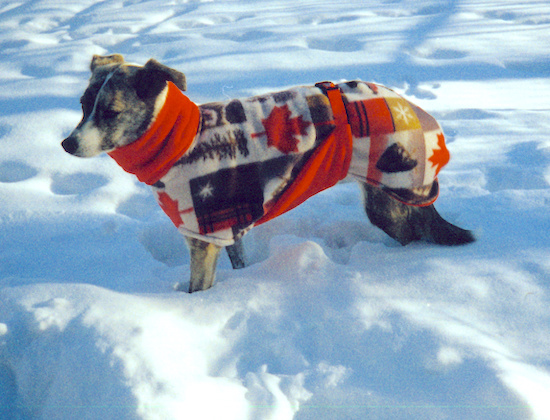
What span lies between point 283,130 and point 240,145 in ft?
0.60

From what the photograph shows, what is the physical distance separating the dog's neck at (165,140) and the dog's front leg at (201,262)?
347 mm

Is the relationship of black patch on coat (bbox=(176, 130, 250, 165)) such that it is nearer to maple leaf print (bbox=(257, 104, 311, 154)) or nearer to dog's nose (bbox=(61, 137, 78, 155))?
maple leaf print (bbox=(257, 104, 311, 154))

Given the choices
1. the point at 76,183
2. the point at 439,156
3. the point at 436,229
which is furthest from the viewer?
the point at 76,183

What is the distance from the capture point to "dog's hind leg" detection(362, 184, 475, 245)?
1890 mm

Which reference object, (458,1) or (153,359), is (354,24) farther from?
(153,359)

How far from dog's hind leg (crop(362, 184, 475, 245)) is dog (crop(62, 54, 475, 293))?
10 centimetres

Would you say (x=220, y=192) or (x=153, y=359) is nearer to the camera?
(x=153, y=359)

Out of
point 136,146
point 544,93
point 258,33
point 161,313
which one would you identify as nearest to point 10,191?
point 136,146

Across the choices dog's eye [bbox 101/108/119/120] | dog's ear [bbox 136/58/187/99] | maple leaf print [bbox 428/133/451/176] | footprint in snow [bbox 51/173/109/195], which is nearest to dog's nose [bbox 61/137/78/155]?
dog's eye [bbox 101/108/119/120]

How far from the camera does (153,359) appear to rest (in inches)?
49.4

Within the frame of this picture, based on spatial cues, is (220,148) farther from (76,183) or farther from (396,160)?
(76,183)

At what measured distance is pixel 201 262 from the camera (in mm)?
1765

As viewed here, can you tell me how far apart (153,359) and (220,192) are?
0.65 m

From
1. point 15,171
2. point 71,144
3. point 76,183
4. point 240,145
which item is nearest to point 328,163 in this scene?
point 240,145
